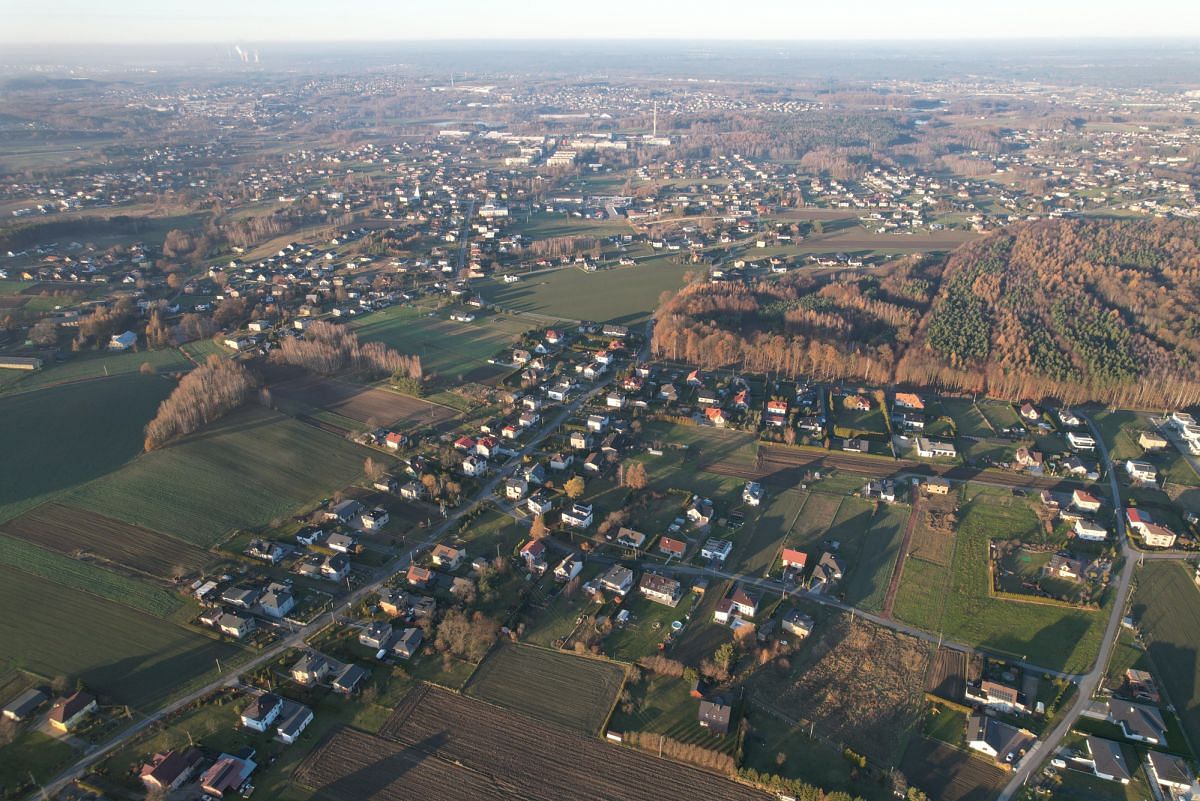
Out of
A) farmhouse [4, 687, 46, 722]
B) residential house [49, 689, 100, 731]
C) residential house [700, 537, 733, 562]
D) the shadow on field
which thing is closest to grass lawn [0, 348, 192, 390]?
farmhouse [4, 687, 46, 722]

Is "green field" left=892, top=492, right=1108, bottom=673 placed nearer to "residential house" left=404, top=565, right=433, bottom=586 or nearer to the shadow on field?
the shadow on field

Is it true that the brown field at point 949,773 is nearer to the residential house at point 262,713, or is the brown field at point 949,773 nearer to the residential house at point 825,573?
the residential house at point 825,573

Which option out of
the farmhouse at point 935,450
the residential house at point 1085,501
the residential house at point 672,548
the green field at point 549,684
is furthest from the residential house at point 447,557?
the residential house at point 1085,501

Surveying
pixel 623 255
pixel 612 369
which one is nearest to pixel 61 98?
pixel 623 255

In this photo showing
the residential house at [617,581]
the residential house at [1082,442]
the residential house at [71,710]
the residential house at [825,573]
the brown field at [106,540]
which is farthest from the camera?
the residential house at [1082,442]

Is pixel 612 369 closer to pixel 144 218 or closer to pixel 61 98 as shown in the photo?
pixel 144 218

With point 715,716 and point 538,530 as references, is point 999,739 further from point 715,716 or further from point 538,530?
point 538,530
